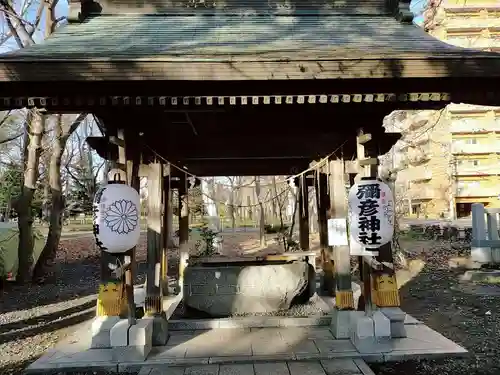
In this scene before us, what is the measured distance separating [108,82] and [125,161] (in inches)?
49.1

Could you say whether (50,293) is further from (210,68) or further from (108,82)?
(210,68)

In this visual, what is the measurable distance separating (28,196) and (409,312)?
34.9ft

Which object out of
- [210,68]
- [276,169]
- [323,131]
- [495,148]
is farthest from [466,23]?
[210,68]

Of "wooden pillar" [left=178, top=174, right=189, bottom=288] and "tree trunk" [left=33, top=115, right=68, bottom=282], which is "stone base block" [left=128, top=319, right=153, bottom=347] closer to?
"wooden pillar" [left=178, top=174, right=189, bottom=288]

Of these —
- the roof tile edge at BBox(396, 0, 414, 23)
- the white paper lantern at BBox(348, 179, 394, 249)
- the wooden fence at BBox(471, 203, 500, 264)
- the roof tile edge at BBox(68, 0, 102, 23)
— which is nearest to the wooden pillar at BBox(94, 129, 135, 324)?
the roof tile edge at BBox(68, 0, 102, 23)

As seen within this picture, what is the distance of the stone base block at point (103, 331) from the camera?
5.20m

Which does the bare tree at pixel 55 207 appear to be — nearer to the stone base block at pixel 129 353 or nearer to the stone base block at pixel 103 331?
the stone base block at pixel 103 331

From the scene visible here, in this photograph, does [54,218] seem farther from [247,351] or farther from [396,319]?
[396,319]

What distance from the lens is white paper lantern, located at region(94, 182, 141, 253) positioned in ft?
16.0

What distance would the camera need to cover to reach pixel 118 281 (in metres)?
5.26

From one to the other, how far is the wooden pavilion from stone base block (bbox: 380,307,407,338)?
0.43 feet

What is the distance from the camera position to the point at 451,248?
17625 millimetres

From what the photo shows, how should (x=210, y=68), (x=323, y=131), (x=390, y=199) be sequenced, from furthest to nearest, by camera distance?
(x=323, y=131), (x=390, y=199), (x=210, y=68)

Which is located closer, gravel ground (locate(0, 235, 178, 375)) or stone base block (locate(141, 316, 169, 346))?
stone base block (locate(141, 316, 169, 346))
